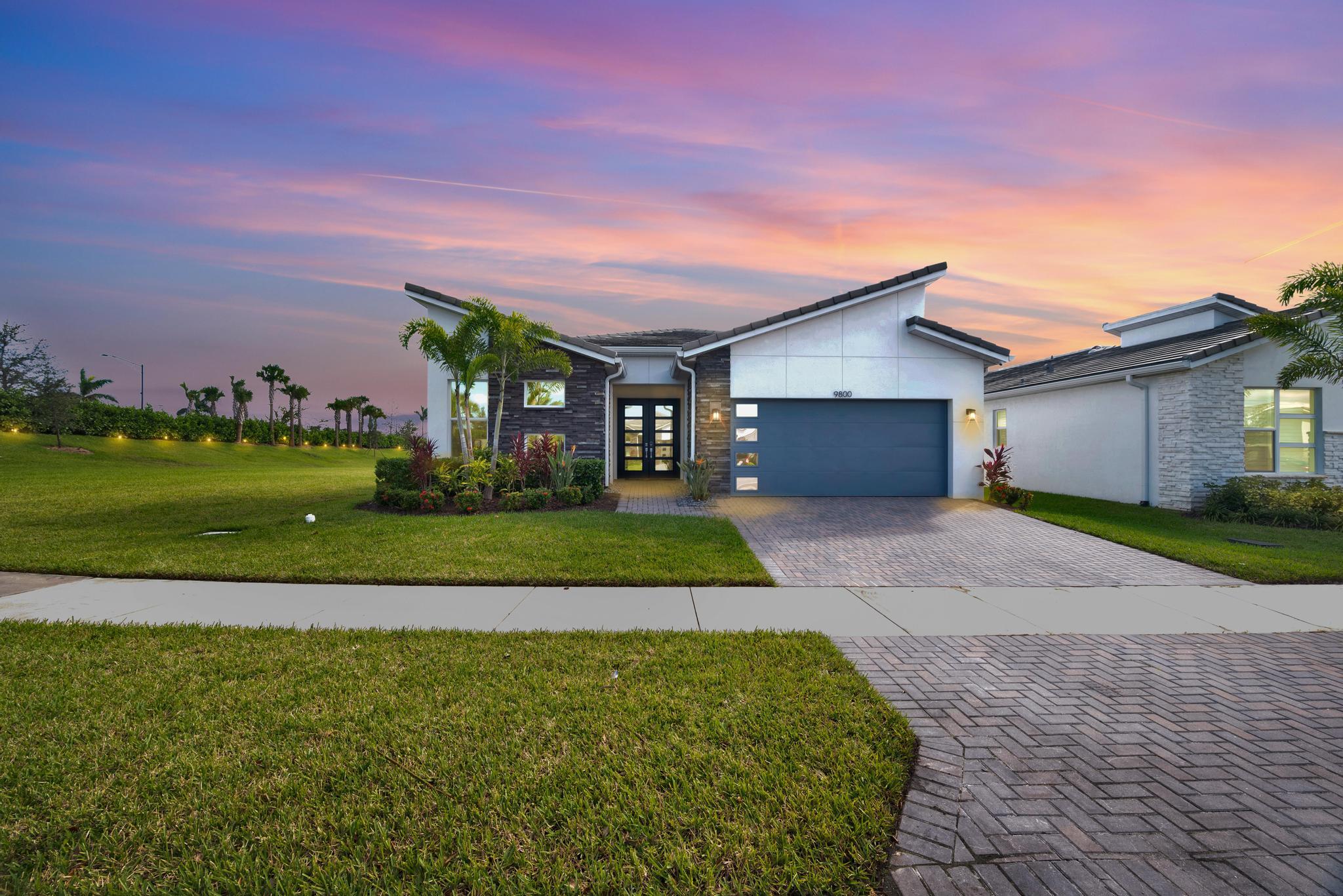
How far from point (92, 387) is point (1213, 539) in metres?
47.5

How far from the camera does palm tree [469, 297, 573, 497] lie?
1247cm

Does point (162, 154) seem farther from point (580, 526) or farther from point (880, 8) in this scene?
point (880, 8)

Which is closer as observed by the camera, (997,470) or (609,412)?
(997,470)

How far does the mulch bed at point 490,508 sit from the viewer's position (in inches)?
425

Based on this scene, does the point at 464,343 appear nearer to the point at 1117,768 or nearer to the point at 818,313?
the point at 818,313

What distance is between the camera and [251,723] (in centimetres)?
296

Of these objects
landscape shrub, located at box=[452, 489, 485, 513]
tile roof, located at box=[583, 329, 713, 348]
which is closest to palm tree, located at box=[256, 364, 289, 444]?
tile roof, located at box=[583, 329, 713, 348]

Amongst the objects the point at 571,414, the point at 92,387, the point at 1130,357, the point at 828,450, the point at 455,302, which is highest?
the point at 455,302

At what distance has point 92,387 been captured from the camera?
31000 millimetres

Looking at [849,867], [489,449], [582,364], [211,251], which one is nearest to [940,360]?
[582,364]

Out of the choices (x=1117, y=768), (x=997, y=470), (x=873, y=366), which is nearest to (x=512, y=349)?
(x=873, y=366)

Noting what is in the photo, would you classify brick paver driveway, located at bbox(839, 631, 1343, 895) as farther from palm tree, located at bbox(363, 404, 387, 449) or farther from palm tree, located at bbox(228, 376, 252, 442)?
palm tree, located at bbox(363, 404, 387, 449)

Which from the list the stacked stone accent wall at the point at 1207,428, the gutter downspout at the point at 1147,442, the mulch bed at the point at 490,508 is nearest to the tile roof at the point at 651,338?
the mulch bed at the point at 490,508

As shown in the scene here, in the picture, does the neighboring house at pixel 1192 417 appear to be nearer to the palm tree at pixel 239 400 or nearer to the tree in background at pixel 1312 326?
the tree in background at pixel 1312 326
